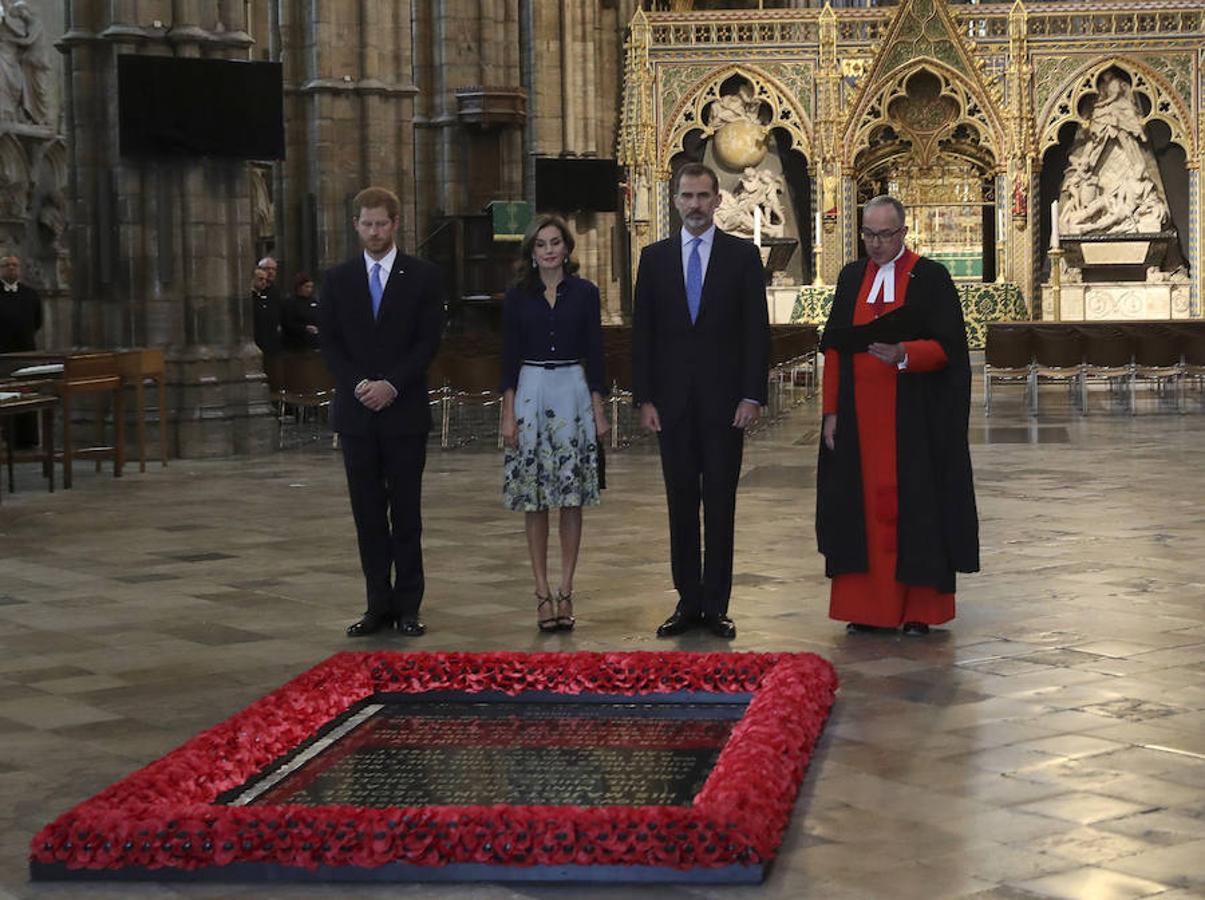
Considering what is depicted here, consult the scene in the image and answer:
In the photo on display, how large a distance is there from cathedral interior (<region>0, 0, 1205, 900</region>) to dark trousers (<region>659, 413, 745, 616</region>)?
0.22 meters

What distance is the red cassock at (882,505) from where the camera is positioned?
7980mm

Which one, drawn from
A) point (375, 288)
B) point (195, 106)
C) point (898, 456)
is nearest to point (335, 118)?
point (195, 106)

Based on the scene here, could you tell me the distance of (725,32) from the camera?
3155cm

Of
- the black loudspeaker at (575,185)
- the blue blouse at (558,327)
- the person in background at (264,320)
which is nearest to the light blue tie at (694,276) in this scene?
the blue blouse at (558,327)

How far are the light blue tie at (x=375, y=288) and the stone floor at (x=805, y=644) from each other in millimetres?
1355

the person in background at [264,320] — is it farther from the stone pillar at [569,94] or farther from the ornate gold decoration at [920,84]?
the ornate gold decoration at [920,84]

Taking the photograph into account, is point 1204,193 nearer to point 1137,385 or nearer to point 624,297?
point 1137,385

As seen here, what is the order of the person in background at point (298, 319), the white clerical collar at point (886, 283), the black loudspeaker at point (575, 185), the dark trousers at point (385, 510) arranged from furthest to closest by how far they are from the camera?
the black loudspeaker at point (575, 185) < the person in background at point (298, 319) < the dark trousers at point (385, 510) < the white clerical collar at point (886, 283)

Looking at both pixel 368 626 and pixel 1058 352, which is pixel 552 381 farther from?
pixel 1058 352

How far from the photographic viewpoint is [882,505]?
8016 millimetres

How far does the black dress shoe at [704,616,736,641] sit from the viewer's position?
7.96 metres

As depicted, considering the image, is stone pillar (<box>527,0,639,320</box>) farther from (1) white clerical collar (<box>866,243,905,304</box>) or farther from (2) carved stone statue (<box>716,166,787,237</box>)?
(1) white clerical collar (<box>866,243,905,304</box>)

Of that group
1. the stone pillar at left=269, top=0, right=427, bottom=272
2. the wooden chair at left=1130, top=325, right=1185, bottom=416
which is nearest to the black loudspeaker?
the stone pillar at left=269, top=0, right=427, bottom=272

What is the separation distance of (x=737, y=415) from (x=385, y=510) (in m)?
1.54
